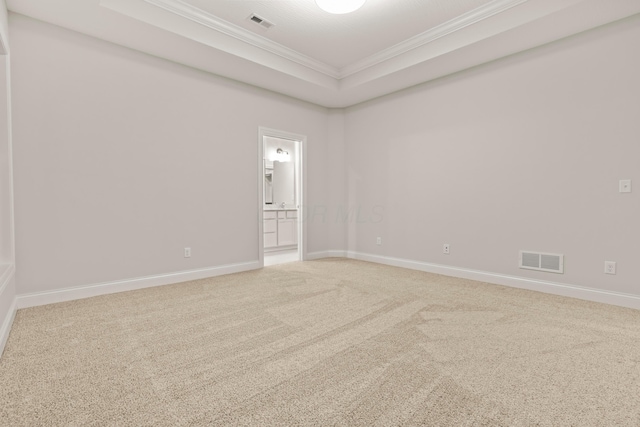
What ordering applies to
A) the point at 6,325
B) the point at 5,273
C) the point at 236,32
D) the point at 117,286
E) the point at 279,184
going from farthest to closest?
the point at 279,184 → the point at 236,32 → the point at 117,286 → the point at 5,273 → the point at 6,325

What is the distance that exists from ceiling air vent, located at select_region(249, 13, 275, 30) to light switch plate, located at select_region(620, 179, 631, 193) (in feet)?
12.2

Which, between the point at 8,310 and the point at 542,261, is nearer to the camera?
the point at 8,310

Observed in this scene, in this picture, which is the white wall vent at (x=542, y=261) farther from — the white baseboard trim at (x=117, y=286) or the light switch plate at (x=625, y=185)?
the white baseboard trim at (x=117, y=286)

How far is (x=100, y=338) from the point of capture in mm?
2049

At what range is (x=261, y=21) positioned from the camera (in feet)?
10.3

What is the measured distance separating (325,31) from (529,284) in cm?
357

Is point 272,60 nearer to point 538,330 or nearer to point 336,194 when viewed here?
point 336,194

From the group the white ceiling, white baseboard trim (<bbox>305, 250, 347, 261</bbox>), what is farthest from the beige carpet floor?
the white ceiling

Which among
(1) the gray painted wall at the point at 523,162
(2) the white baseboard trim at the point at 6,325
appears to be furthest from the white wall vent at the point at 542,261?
(2) the white baseboard trim at the point at 6,325

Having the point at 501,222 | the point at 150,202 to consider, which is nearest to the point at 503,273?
the point at 501,222

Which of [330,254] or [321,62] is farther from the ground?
[321,62]

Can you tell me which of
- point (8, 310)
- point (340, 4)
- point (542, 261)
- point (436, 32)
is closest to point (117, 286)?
point (8, 310)

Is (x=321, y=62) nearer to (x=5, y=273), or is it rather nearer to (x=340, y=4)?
(x=340, y=4)

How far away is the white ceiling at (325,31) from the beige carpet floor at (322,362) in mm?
2575
